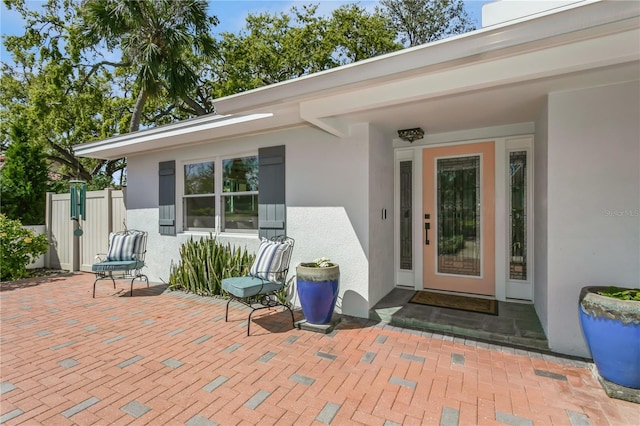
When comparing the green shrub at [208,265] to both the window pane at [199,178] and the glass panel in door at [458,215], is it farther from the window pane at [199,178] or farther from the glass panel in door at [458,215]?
the glass panel in door at [458,215]

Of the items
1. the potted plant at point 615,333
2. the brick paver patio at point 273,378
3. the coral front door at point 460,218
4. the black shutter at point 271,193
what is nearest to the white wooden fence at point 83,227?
the brick paver patio at point 273,378

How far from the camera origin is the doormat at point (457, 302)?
4121 millimetres

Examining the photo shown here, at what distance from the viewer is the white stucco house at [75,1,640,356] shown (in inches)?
96.0

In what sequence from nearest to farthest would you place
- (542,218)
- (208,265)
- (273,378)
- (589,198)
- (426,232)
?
(273,378), (589,198), (542,218), (426,232), (208,265)

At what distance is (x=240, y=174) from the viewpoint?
537 centimetres

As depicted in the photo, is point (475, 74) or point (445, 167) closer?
point (475, 74)

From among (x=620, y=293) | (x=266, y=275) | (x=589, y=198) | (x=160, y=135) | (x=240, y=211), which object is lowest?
(x=266, y=275)

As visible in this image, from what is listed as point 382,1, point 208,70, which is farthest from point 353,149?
point 382,1

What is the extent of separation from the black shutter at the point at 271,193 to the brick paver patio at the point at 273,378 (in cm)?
141

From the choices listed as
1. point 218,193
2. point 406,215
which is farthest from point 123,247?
point 406,215

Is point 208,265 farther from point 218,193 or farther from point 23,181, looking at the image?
point 23,181

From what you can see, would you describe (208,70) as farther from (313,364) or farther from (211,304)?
(313,364)

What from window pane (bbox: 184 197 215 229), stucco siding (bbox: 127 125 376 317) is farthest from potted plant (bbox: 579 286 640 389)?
window pane (bbox: 184 197 215 229)

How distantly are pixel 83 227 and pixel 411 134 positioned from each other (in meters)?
7.38
